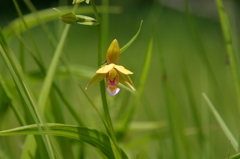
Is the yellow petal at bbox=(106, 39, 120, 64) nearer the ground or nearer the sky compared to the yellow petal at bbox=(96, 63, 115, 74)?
nearer the sky

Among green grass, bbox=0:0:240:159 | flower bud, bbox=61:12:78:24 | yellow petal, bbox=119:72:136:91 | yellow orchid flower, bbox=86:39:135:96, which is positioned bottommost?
green grass, bbox=0:0:240:159

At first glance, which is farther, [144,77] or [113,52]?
[144,77]

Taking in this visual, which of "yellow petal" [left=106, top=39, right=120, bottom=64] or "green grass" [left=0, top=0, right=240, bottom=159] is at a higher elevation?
"yellow petal" [left=106, top=39, right=120, bottom=64]

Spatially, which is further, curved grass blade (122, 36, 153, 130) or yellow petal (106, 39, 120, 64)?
curved grass blade (122, 36, 153, 130)

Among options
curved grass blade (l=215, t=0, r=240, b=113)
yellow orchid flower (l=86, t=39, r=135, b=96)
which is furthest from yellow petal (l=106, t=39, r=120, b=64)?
curved grass blade (l=215, t=0, r=240, b=113)

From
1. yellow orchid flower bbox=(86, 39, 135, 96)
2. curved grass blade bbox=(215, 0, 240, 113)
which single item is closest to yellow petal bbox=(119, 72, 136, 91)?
yellow orchid flower bbox=(86, 39, 135, 96)

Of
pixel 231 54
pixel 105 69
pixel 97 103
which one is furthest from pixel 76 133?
pixel 97 103

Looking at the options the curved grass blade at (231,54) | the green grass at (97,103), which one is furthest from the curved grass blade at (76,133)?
the curved grass blade at (231,54)

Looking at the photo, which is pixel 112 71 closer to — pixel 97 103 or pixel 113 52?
pixel 113 52

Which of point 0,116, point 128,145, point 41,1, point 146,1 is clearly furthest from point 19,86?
point 41,1

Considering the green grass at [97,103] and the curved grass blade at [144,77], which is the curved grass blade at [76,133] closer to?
the green grass at [97,103]

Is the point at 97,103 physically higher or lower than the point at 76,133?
lower

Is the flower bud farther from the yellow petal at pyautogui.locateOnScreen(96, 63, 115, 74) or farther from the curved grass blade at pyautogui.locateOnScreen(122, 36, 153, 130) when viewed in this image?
the curved grass blade at pyautogui.locateOnScreen(122, 36, 153, 130)

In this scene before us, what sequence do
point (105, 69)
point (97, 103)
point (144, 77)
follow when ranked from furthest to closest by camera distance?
point (97, 103) → point (144, 77) → point (105, 69)
